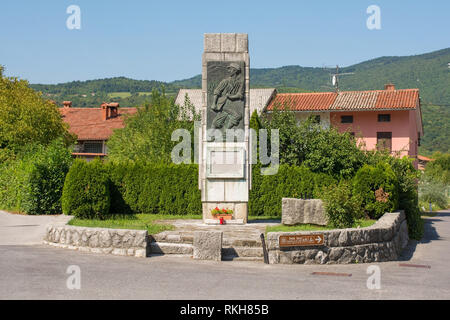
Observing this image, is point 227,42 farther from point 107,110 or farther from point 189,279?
point 107,110

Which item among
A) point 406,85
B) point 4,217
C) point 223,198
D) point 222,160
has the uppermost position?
point 406,85

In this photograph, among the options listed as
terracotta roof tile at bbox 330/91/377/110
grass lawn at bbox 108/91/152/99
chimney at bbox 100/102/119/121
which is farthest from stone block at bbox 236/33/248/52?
grass lawn at bbox 108/91/152/99

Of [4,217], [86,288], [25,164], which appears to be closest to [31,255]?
[86,288]

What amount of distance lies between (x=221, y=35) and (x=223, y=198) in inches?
166

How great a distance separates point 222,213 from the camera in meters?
14.1

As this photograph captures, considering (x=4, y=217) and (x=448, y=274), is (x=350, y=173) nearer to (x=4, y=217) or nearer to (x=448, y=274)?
(x=448, y=274)

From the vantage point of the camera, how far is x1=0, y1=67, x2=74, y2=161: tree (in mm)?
27688

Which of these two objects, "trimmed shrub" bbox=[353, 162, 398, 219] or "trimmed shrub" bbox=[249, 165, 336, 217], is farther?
"trimmed shrub" bbox=[249, 165, 336, 217]

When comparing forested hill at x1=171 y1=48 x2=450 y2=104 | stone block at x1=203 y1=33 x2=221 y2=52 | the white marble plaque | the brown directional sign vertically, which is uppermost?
forested hill at x1=171 y1=48 x2=450 y2=104

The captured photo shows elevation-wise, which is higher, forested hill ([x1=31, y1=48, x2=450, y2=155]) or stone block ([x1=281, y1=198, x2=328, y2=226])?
forested hill ([x1=31, y1=48, x2=450, y2=155])

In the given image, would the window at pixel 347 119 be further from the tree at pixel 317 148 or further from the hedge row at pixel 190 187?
the hedge row at pixel 190 187

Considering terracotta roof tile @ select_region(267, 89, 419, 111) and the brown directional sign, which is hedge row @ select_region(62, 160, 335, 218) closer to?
the brown directional sign

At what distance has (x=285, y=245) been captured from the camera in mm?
10648

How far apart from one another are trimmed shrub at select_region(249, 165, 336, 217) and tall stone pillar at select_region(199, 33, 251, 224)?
5.63m
